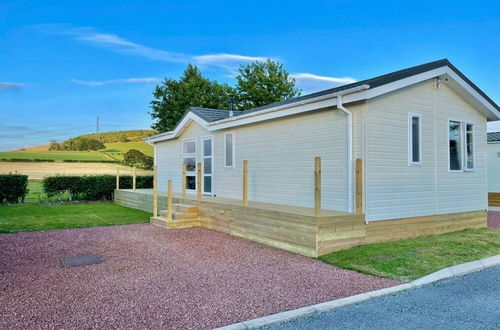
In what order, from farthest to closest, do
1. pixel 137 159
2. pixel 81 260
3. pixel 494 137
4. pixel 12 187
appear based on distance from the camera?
1. pixel 137 159
2. pixel 494 137
3. pixel 12 187
4. pixel 81 260

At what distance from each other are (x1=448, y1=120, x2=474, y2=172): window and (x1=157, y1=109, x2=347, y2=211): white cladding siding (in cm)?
332

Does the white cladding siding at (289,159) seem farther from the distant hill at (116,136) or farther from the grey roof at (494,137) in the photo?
the distant hill at (116,136)

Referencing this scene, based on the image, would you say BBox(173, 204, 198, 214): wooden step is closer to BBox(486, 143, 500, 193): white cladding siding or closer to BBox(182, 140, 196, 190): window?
BBox(182, 140, 196, 190): window

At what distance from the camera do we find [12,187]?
51.0ft

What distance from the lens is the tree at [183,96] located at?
28.2 metres

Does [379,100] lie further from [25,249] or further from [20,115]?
[20,115]

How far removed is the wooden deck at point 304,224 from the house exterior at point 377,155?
27 millimetres

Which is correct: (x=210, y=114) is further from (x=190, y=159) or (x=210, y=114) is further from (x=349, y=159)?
(x=349, y=159)

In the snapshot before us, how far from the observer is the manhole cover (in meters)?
5.93

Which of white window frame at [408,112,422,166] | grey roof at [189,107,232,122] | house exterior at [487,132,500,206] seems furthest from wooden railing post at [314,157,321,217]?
house exterior at [487,132,500,206]

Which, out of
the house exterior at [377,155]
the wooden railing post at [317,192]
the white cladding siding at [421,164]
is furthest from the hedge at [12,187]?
the white cladding siding at [421,164]

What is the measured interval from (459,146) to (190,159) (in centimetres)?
882

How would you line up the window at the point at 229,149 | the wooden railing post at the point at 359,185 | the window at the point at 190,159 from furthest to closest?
1. the window at the point at 190,159
2. the window at the point at 229,149
3. the wooden railing post at the point at 359,185

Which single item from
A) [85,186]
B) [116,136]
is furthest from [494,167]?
[116,136]
